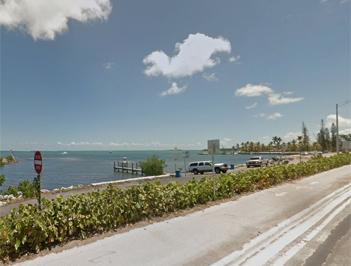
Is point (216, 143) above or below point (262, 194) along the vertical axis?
above

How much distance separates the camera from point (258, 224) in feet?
29.9

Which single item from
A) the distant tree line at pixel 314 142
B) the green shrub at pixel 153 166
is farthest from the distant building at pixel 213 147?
the distant tree line at pixel 314 142

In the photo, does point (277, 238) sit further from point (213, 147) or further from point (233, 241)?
point (213, 147)

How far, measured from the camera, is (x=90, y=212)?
25.4 ft

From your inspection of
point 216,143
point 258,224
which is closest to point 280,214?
point 258,224

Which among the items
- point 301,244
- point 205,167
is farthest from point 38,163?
point 205,167

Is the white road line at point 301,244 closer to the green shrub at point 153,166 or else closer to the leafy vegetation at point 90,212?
the leafy vegetation at point 90,212

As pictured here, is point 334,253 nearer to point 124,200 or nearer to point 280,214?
point 280,214

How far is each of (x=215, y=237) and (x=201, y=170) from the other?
114 ft

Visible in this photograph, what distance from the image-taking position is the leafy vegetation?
20.8ft

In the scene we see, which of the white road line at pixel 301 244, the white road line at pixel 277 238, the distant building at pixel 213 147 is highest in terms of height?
the distant building at pixel 213 147

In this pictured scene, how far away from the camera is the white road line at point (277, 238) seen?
21.0 feet

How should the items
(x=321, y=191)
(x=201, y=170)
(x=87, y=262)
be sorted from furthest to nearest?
(x=201, y=170) → (x=321, y=191) → (x=87, y=262)

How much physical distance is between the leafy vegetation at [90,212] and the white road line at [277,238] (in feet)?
9.94
